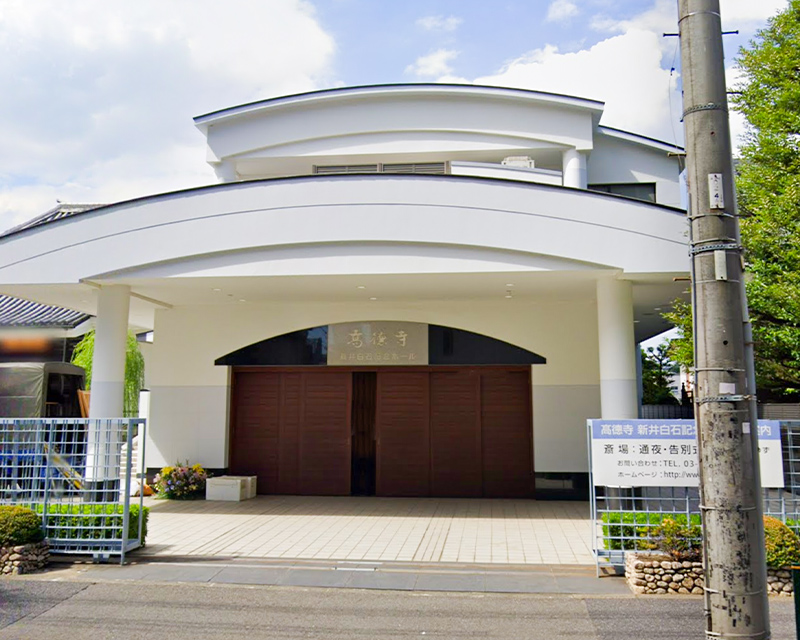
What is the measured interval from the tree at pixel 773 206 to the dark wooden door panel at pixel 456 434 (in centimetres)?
471

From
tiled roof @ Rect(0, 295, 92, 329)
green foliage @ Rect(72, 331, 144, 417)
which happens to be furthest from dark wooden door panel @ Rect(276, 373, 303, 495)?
tiled roof @ Rect(0, 295, 92, 329)

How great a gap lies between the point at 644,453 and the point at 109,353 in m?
8.61

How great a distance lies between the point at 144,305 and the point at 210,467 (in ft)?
12.1

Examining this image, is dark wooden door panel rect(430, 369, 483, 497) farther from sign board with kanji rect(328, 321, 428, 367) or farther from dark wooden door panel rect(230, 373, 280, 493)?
dark wooden door panel rect(230, 373, 280, 493)

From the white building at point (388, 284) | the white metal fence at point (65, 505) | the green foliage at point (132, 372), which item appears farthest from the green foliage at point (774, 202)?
the green foliage at point (132, 372)


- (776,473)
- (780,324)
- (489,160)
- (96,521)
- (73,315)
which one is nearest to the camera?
(776,473)

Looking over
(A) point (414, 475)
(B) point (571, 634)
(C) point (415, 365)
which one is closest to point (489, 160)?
(C) point (415, 365)

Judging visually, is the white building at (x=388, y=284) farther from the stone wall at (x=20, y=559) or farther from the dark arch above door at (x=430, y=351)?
the stone wall at (x=20, y=559)

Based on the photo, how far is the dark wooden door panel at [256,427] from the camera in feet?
48.6

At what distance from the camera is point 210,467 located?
14578 mm

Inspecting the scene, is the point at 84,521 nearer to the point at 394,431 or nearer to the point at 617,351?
the point at 394,431

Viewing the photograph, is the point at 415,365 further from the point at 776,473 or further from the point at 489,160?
the point at 776,473

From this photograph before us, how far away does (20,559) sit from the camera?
819cm

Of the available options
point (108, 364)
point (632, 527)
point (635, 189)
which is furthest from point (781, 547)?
point (635, 189)
